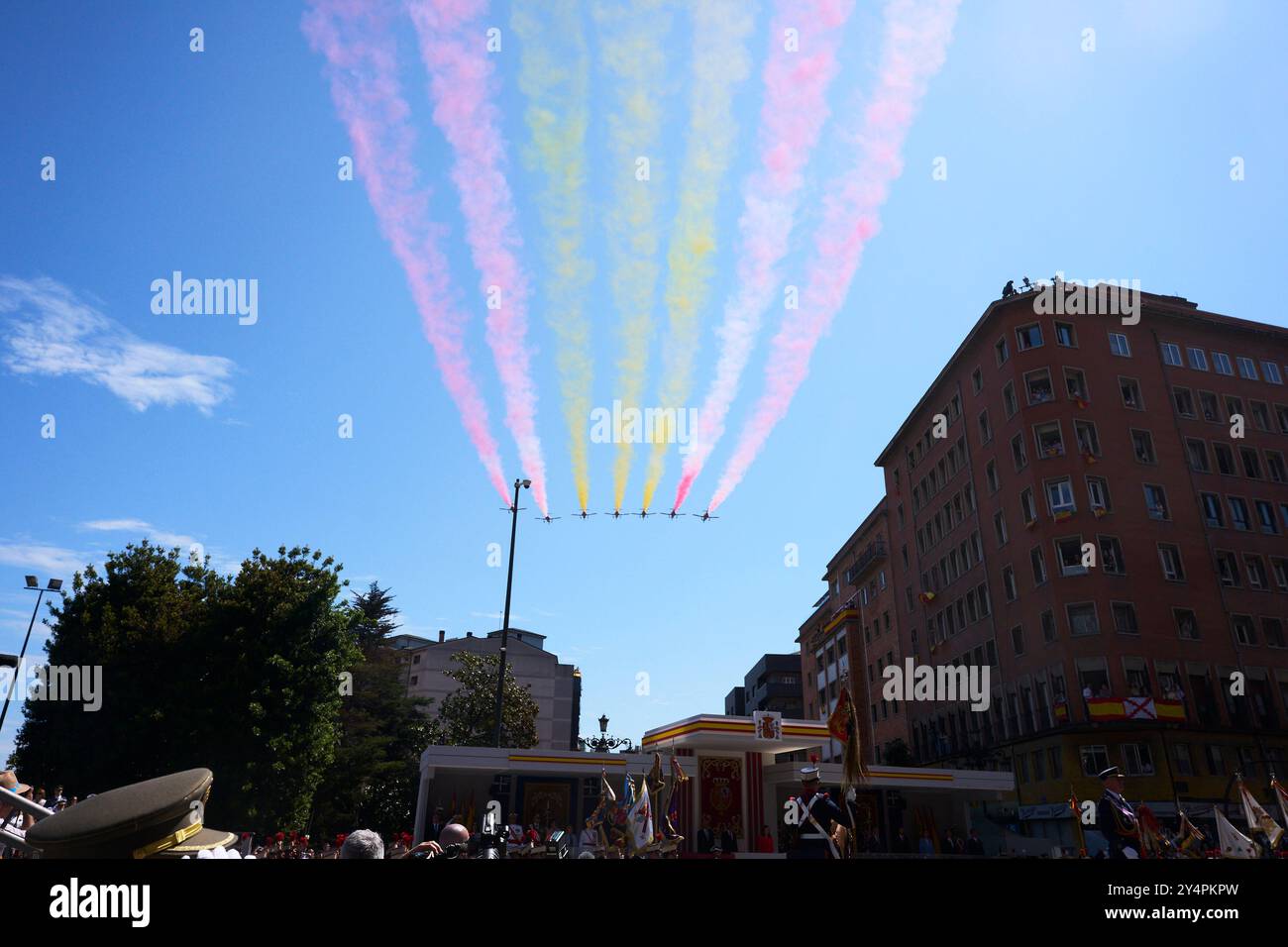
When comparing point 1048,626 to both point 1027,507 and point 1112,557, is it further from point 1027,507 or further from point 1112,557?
point 1027,507

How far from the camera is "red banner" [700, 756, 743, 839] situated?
35781 millimetres

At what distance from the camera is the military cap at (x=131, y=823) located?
2846 millimetres

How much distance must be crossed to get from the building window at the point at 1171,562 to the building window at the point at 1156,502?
181cm

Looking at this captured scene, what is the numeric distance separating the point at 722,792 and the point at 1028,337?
1314 inches

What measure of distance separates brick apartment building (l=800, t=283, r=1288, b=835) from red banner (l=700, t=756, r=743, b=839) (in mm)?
16182

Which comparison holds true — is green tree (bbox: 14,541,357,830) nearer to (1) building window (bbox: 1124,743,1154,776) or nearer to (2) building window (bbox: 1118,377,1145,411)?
(1) building window (bbox: 1124,743,1154,776)

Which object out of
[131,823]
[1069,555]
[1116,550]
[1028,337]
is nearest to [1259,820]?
[131,823]

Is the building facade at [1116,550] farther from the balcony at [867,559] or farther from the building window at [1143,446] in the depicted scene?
the balcony at [867,559]

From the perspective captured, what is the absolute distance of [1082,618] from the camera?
4122cm

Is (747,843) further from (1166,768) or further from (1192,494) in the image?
(1192,494)

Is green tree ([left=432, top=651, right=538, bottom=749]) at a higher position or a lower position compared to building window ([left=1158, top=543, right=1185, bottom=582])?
lower

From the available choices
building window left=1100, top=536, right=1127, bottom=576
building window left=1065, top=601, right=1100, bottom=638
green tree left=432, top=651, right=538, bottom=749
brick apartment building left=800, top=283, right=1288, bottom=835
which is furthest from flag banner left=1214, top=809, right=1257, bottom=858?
green tree left=432, top=651, right=538, bottom=749

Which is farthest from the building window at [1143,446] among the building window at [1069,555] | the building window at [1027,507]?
the building window at [1069,555]
